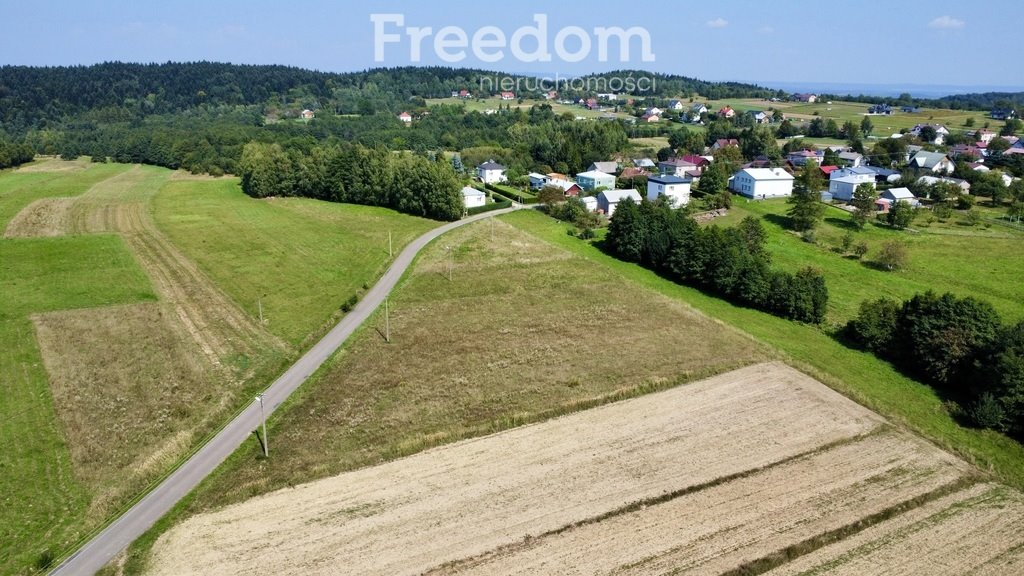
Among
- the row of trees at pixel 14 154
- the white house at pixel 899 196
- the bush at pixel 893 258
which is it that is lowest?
the bush at pixel 893 258

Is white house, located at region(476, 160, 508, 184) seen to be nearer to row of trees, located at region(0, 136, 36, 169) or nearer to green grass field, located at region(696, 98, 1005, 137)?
row of trees, located at region(0, 136, 36, 169)

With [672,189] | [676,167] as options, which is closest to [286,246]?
[672,189]

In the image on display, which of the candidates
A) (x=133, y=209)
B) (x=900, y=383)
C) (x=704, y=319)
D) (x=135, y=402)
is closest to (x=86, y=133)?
(x=133, y=209)

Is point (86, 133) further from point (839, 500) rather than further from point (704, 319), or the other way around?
point (839, 500)

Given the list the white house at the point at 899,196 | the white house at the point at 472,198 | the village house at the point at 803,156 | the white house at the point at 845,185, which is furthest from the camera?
the village house at the point at 803,156

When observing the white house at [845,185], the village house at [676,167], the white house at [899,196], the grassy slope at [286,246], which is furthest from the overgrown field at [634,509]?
the village house at [676,167]

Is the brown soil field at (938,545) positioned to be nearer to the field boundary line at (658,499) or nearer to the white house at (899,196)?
the field boundary line at (658,499)

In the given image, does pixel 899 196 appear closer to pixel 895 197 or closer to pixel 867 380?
A: pixel 895 197
